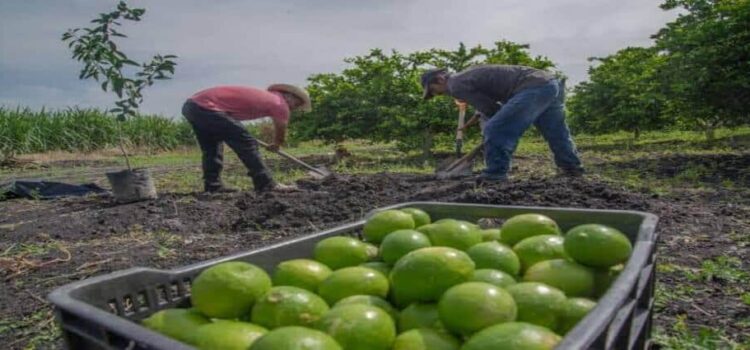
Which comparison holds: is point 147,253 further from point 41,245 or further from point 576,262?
point 576,262

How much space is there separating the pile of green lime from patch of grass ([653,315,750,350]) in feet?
2.74

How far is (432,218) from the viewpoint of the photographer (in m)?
1.93

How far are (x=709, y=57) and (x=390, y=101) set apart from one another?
5625 millimetres

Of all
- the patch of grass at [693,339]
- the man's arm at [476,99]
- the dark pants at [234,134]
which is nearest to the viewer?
the patch of grass at [693,339]

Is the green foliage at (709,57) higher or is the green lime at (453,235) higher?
the green foliage at (709,57)

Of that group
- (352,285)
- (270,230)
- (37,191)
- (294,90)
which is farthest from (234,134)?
(352,285)

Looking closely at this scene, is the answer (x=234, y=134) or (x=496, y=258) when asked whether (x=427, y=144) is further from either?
(x=496, y=258)

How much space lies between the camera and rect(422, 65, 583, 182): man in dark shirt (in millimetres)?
5738

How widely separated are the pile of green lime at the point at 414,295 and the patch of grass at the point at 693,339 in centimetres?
84

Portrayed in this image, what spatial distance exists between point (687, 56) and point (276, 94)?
5.40 m

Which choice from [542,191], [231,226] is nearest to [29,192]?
[231,226]

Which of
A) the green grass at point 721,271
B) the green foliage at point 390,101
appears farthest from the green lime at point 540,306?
the green foliage at point 390,101

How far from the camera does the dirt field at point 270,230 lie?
96.5 inches

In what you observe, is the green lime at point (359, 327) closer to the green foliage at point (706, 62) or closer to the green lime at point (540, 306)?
the green lime at point (540, 306)
